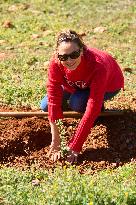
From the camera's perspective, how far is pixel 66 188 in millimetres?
4062

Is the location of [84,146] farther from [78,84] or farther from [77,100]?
[78,84]

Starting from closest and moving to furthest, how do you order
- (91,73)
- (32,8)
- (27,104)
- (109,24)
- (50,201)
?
(50,201) < (91,73) < (27,104) < (109,24) < (32,8)

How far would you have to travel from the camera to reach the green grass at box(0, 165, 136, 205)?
13.2ft

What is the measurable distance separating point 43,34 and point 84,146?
3296 millimetres

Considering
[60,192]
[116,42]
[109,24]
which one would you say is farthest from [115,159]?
[109,24]

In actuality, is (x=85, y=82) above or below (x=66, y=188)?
above

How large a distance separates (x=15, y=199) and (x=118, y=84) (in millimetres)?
1918

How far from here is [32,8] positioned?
9.45 meters

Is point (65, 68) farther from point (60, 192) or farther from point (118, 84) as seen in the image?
point (60, 192)

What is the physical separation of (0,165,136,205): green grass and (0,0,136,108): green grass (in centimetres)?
169

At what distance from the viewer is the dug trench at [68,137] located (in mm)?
5238

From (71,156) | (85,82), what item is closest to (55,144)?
(71,156)

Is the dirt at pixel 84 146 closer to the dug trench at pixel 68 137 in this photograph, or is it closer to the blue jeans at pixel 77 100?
the dug trench at pixel 68 137

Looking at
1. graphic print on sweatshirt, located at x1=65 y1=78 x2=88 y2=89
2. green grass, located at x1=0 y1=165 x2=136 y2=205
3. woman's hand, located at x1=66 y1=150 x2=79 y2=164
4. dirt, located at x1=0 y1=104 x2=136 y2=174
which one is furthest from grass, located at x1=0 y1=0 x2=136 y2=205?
graphic print on sweatshirt, located at x1=65 y1=78 x2=88 y2=89
